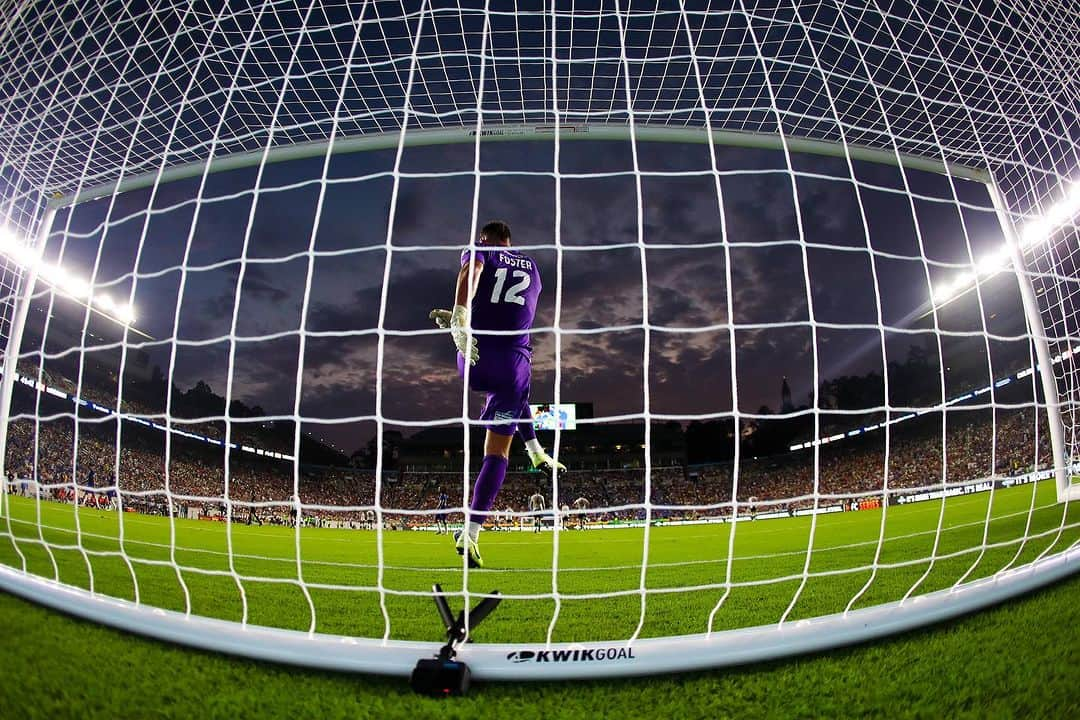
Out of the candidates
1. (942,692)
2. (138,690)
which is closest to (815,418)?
(942,692)

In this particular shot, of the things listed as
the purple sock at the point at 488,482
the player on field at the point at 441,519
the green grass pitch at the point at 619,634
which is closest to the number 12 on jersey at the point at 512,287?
the purple sock at the point at 488,482

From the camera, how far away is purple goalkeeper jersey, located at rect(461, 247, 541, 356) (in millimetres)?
2371

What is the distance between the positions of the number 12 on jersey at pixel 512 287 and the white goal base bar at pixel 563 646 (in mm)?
1408

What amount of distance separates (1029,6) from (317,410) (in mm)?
25615

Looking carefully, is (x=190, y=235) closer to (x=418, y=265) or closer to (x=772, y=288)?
(x=418, y=265)

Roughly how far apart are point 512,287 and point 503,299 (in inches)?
2.7

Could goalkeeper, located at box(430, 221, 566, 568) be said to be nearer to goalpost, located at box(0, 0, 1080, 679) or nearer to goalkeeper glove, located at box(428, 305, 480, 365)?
goalkeeper glove, located at box(428, 305, 480, 365)

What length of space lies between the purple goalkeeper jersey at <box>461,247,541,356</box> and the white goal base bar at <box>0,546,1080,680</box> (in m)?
1.23

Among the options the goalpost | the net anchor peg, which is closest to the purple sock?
the goalpost

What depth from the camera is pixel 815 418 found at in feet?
6.86

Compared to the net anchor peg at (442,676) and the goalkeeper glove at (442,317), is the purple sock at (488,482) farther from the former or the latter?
the net anchor peg at (442,676)

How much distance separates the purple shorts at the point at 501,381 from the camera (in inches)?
91.9

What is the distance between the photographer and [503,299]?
2410 mm

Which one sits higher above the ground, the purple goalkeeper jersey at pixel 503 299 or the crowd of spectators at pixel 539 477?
the purple goalkeeper jersey at pixel 503 299
